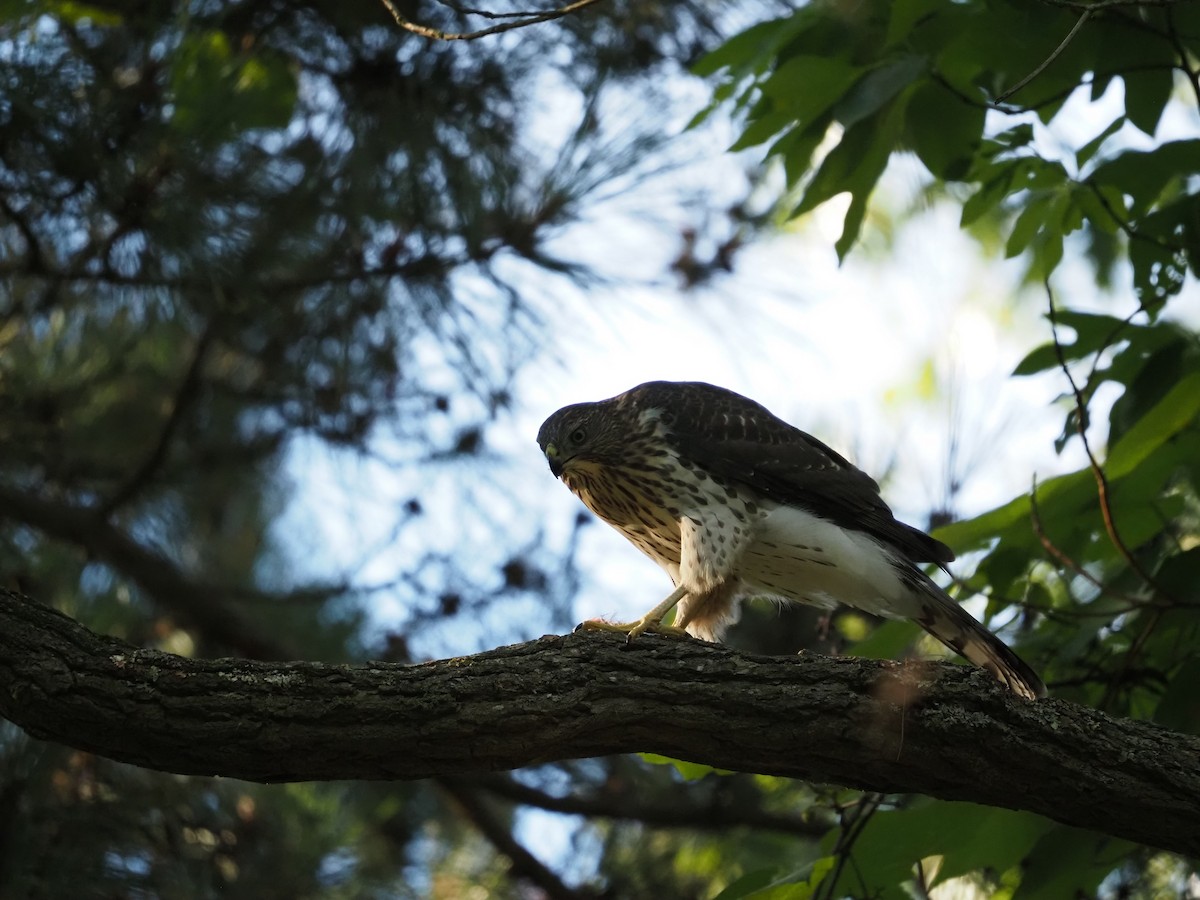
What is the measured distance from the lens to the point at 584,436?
4.88 metres

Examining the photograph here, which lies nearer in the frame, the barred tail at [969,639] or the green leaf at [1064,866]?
the green leaf at [1064,866]

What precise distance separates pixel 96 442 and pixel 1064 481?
500 cm

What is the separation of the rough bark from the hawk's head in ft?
5.13

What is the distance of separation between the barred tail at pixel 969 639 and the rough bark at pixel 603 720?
30.5 inches

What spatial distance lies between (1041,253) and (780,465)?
1108 mm

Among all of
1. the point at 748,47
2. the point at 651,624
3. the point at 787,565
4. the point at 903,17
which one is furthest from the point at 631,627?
the point at 903,17

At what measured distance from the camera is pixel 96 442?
279 inches

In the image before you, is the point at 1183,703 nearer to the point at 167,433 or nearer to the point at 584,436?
the point at 584,436

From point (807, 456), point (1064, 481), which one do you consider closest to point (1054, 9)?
point (1064, 481)

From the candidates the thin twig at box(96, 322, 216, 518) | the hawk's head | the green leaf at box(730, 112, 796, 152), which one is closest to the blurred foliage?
the green leaf at box(730, 112, 796, 152)

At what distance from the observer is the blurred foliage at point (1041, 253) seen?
3705mm

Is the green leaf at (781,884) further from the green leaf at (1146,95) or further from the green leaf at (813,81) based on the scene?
the green leaf at (1146,95)

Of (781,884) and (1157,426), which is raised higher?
(1157,426)

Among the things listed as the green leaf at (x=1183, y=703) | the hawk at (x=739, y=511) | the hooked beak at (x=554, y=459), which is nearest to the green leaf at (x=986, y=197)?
the hawk at (x=739, y=511)
